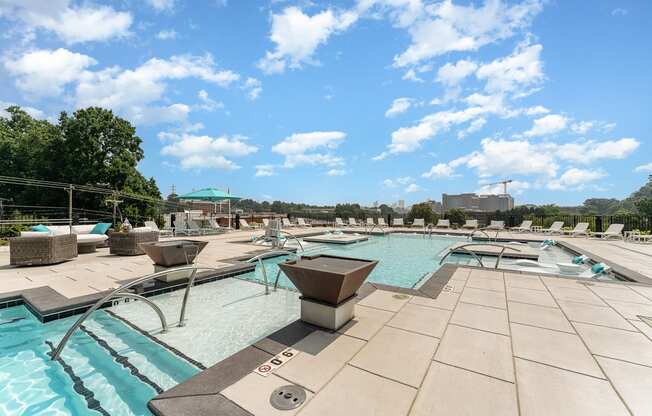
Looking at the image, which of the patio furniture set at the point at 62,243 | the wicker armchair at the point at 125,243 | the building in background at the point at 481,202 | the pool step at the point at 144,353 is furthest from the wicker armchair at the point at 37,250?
the building in background at the point at 481,202

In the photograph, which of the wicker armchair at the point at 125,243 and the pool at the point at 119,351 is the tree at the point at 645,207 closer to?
the pool at the point at 119,351

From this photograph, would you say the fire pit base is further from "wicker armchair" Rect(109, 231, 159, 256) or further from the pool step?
"wicker armchair" Rect(109, 231, 159, 256)

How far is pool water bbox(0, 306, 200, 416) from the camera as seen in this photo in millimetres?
1901

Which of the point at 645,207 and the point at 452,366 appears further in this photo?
the point at 645,207

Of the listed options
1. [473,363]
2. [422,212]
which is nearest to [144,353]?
[473,363]

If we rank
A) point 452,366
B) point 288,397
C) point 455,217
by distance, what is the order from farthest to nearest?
point 455,217, point 452,366, point 288,397

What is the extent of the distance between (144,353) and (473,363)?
2.92 meters

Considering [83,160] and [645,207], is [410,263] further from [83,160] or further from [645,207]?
[645,207]

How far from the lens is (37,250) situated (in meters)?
5.32

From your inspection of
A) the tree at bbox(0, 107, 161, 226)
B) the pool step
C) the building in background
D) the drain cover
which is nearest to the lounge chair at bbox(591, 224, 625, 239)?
the drain cover

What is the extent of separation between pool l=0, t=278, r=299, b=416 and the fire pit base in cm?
56

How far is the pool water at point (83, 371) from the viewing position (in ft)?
6.24

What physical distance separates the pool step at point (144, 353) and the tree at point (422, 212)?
20981 millimetres

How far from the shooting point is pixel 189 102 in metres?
14.1
